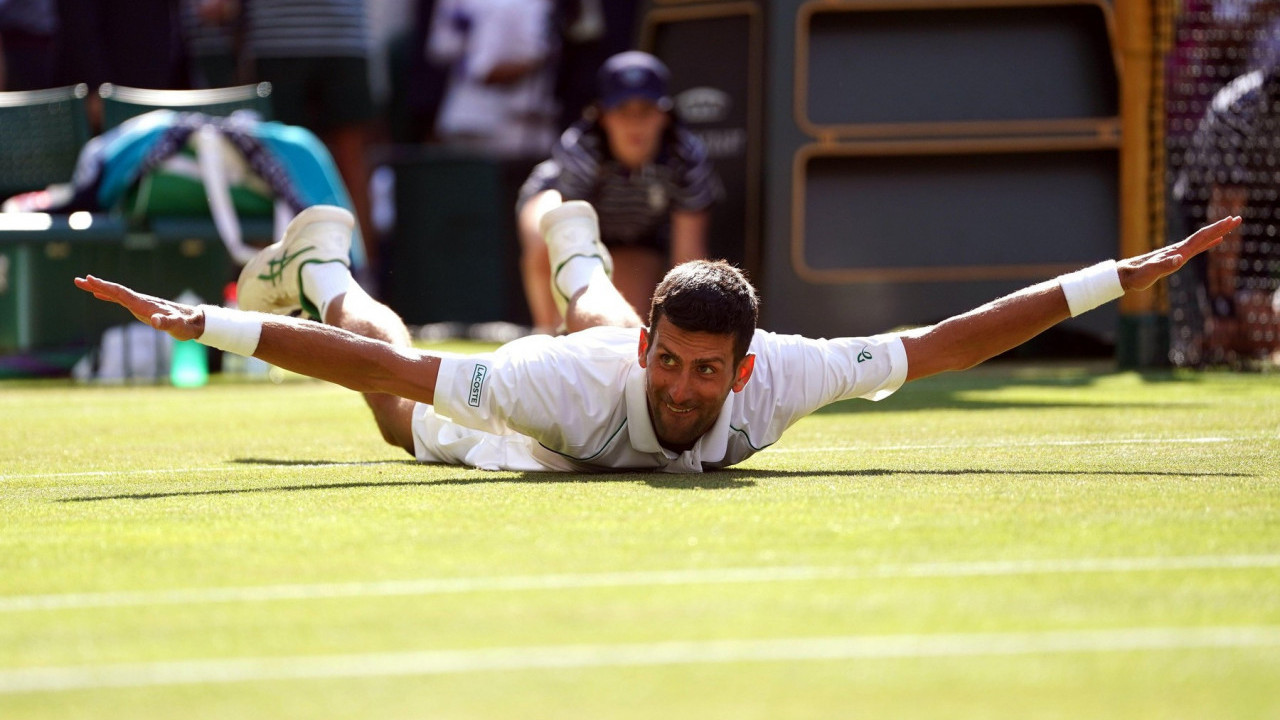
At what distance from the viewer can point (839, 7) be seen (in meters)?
9.59

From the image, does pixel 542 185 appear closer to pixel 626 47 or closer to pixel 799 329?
pixel 799 329

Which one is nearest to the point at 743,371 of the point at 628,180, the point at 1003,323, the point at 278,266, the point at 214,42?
the point at 1003,323

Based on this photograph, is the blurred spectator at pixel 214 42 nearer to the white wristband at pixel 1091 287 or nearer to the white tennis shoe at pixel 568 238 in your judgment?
the white tennis shoe at pixel 568 238

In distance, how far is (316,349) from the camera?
4.48 meters

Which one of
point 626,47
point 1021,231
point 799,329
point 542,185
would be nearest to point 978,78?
point 1021,231

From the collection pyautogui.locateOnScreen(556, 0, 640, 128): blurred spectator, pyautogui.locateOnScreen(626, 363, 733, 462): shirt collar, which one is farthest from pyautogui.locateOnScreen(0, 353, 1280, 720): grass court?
pyautogui.locateOnScreen(556, 0, 640, 128): blurred spectator

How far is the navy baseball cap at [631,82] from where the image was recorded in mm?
9000

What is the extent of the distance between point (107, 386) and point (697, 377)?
18.3 feet

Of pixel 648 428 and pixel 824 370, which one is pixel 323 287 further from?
pixel 824 370

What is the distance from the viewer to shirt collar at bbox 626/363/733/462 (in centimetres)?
469

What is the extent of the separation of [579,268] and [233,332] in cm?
Answer: 195

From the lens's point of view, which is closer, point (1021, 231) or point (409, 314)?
point (1021, 231)

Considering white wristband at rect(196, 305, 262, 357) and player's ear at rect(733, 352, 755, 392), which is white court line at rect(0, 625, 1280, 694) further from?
player's ear at rect(733, 352, 755, 392)

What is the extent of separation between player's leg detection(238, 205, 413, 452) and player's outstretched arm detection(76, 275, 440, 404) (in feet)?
3.01
